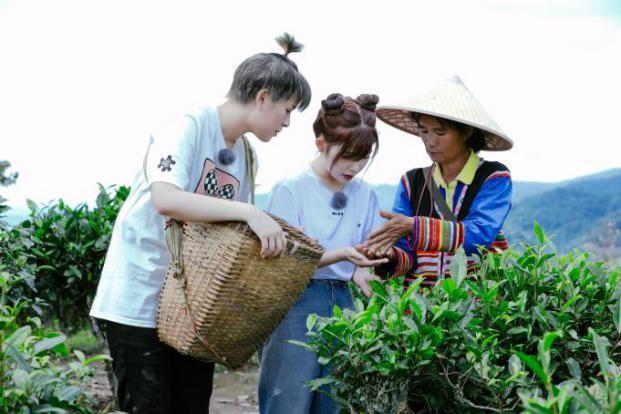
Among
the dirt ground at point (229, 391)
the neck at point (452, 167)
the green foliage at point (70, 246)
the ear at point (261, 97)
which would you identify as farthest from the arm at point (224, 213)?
the dirt ground at point (229, 391)

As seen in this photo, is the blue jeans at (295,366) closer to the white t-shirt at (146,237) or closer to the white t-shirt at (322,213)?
the white t-shirt at (322,213)

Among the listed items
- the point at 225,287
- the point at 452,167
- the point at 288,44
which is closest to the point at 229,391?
the point at 452,167

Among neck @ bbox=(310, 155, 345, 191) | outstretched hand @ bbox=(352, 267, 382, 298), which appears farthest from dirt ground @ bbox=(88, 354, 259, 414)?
neck @ bbox=(310, 155, 345, 191)

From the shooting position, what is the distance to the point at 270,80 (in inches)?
99.1

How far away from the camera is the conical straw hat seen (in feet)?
9.24

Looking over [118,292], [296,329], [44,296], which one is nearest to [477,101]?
[296,329]

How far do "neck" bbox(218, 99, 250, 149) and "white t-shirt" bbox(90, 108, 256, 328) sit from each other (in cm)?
5

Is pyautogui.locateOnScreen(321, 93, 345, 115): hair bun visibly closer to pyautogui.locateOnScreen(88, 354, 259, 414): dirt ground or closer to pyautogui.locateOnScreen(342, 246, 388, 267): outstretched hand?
pyautogui.locateOnScreen(342, 246, 388, 267): outstretched hand

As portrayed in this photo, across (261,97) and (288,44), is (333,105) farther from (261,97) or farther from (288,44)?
(261,97)

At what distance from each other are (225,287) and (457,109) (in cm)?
127

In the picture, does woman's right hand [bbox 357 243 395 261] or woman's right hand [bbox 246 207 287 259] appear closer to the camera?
woman's right hand [bbox 246 207 287 259]

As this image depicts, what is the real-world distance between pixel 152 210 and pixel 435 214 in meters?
1.16

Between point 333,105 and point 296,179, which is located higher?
point 333,105

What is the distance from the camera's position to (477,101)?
3.01 m
